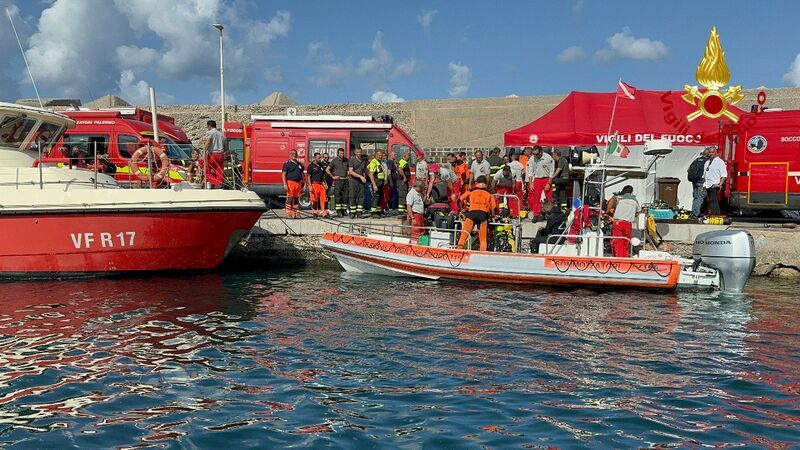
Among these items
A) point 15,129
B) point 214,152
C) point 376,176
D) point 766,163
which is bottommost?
point 376,176

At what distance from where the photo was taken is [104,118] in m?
17.8

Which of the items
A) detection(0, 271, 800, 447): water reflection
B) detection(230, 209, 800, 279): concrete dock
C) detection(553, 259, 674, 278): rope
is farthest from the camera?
detection(230, 209, 800, 279): concrete dock

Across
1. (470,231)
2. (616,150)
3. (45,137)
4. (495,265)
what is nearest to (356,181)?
(470,231)

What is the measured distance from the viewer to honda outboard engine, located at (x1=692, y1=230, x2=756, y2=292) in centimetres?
1184

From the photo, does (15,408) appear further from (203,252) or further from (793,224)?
(793,224)

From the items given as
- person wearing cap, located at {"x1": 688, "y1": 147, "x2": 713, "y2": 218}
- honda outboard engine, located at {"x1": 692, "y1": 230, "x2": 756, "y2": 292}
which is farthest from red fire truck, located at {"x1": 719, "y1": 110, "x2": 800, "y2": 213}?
honda outboard engine, located at {"x1": 692, "y1": 230, "x2": 756, "y2": 292}

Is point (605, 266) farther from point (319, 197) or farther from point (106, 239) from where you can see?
point (106, 239)

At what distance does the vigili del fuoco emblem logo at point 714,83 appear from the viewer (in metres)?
16.6

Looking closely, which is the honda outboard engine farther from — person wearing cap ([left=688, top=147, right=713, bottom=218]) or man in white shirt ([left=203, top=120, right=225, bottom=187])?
man in white shirt ([left=203, top=120, right=225, bottom=187])

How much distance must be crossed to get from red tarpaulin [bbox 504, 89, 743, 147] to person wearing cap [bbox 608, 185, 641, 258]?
4491 mm

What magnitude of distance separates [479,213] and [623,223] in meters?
2.49

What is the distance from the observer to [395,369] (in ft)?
24.0

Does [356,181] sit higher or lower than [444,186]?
higher

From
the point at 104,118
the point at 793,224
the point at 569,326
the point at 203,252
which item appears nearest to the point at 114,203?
the point at 203,252
